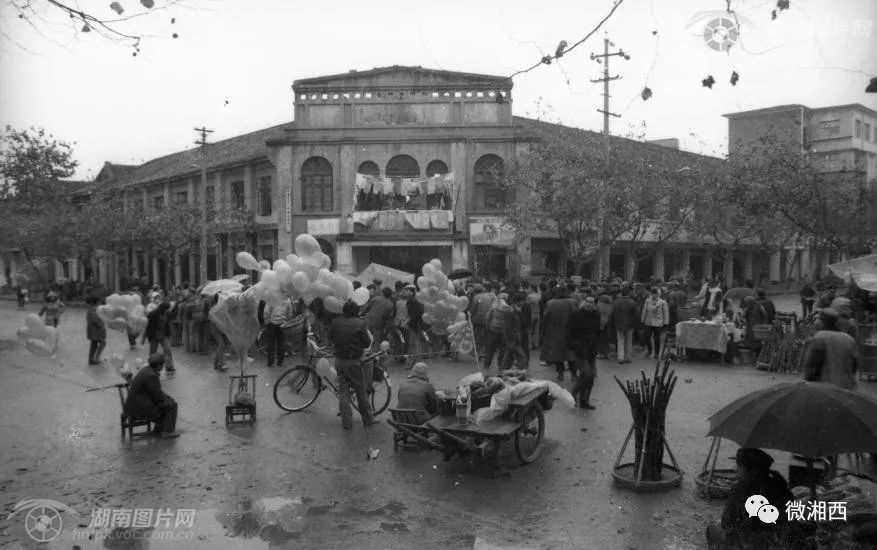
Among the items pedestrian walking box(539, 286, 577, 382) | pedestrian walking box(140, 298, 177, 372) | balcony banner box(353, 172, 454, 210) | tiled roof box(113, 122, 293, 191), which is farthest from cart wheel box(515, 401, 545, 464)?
tiled roof box(113, 122, 293, 191)

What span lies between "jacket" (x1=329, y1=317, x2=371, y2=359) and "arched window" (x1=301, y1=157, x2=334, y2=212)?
64.7 feet

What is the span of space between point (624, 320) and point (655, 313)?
1085 mm

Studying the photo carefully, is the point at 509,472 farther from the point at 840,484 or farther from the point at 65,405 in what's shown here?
the point at 65,405

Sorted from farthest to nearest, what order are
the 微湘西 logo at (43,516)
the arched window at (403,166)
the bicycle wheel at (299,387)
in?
the arched window at (403,166) < the bicycle wheel at (299,387) < the 微湘西 logo at (43,516)

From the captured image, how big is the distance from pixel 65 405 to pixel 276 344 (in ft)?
15.0

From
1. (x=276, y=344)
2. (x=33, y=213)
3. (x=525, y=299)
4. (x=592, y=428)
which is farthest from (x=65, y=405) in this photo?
(x=33, y=213)

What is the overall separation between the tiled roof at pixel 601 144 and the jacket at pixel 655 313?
9.71 m

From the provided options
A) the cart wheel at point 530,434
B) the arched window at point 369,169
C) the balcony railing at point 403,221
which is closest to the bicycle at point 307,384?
the cart wheel at point 530,434

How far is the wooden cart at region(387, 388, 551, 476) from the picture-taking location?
7078 mm

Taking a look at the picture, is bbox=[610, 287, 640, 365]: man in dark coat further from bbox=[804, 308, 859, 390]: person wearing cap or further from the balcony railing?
the balcony railing

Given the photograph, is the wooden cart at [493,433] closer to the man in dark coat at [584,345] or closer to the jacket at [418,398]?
the jacket at [418,398]

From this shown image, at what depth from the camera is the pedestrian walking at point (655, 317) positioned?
14.9m

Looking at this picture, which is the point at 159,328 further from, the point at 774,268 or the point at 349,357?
the point at 774,268

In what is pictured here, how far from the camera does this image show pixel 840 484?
18.7ft
